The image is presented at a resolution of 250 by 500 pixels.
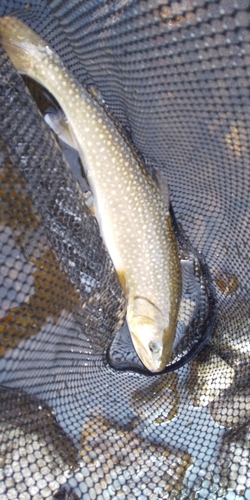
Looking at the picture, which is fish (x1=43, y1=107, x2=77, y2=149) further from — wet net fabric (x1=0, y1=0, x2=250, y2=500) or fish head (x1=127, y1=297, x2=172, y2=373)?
fish head (x1=127, y1=297, x2=172, y2=373)

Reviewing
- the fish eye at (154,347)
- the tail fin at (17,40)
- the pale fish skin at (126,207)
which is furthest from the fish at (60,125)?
the fish eye at (154,347)

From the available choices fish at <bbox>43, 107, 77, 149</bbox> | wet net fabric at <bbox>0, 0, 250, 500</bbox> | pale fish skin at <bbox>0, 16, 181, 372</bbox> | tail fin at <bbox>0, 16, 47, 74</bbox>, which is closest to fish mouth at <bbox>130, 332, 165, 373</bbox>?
pale fish skin at <bbox>0, 16, 181, 372</bbox>

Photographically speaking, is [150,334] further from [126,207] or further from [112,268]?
[126,207]

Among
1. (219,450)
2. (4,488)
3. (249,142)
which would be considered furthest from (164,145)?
(4,488)

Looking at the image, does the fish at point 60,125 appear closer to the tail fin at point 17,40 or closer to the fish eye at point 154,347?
the tail fin at point 17,40

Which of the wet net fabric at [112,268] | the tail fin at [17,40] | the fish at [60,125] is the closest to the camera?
the wet net fabric at [112,268]

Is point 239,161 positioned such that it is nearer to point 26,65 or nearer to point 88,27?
point 88,27

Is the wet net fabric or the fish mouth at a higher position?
the wet net fabric

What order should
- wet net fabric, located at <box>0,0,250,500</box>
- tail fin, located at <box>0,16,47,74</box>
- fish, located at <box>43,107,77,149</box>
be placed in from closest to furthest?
wet net fabric, located at <box>0,0,250,500</box> → tail fin, located at <box>0,16,47,74</box> → fish, located at <box>43,107,77,149</box>
